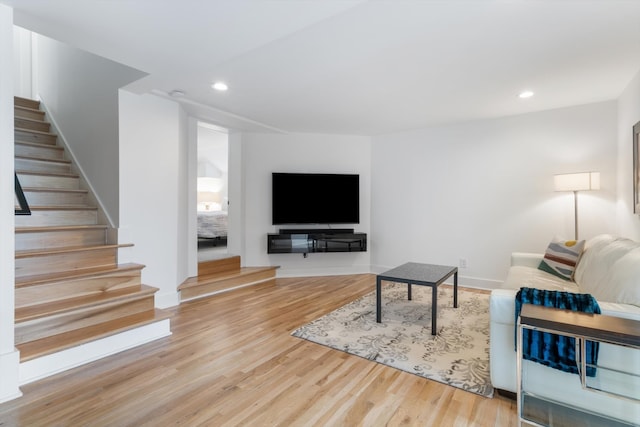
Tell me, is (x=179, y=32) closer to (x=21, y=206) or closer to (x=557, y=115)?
(x=21, y=206)

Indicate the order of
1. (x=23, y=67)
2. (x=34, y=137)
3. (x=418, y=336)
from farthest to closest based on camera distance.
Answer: (x=23, y=67), (x=34, y=137), (x=418, y=336)

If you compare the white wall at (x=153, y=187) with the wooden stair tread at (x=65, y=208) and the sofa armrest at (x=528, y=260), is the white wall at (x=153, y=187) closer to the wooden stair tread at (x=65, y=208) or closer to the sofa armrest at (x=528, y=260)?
the wooden stair tread at (x=65, y=208)

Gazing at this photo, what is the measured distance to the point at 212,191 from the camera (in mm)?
8453

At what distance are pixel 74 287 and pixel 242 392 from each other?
165cm

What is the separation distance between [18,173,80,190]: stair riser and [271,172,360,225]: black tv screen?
2.46 metres

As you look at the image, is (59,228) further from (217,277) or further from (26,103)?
(26,103)

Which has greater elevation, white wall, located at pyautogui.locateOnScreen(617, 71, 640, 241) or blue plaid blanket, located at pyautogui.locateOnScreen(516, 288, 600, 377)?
white wall, located at pyautogui.locateOnScreen(617, 71, 640, 241)

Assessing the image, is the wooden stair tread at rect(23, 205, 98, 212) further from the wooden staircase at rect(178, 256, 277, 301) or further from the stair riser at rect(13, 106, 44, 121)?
the stair riser at rect(13, 106, 44, 121)

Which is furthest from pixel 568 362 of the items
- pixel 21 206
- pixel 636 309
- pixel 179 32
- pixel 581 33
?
pixel 21 206

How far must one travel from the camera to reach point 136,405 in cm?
178

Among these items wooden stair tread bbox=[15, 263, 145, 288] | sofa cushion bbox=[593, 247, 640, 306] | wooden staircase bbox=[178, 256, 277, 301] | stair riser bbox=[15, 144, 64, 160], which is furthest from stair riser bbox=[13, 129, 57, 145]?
sofa cushion bbox=[593, 247, 640, 306]

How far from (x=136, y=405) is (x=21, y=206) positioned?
1.51 m

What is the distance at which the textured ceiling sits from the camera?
182 cm

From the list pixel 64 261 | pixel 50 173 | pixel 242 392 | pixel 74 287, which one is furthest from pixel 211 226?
pixel 242 392
